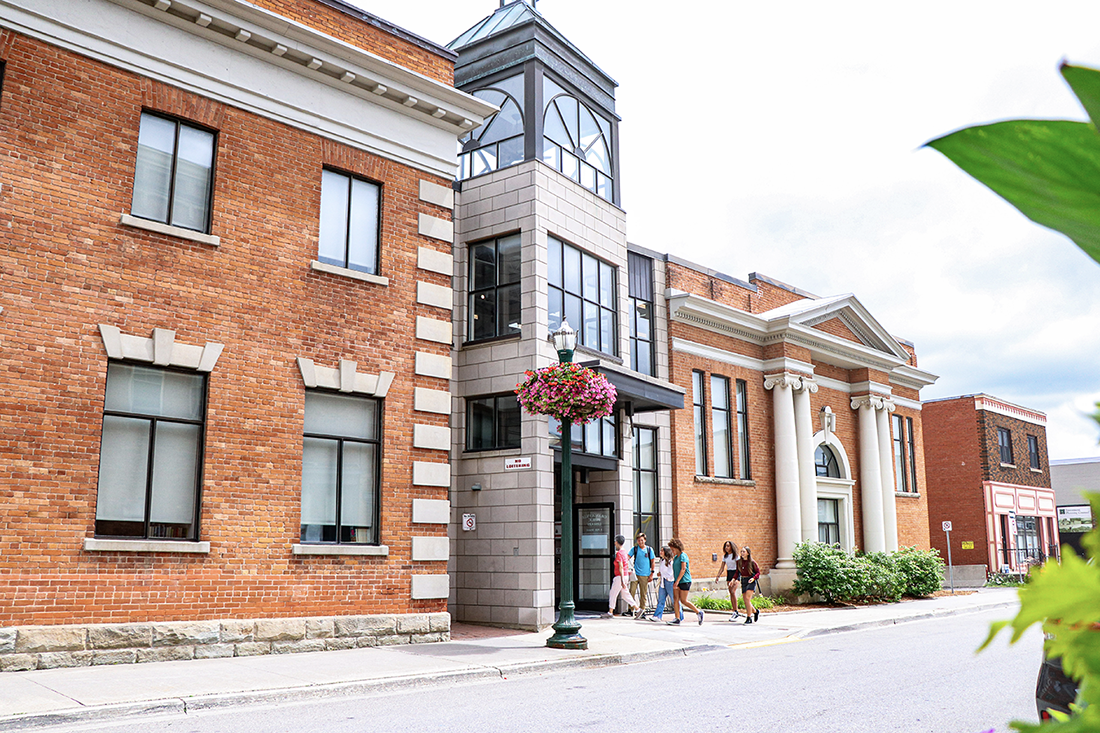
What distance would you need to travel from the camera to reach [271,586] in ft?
42.8

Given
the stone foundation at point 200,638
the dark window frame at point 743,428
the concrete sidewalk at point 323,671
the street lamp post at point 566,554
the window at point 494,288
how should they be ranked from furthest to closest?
1. the dark window frame at point 743,428
2. the window at point 494,288
3. the street lamp post at point 566,554
4. the stone foundation at point 200,638
5. the concrete sidewalk at point 323,671

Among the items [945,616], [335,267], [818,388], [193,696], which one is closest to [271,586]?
[193,696]

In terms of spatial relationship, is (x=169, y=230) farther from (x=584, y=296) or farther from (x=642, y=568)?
(x=642, y=568)

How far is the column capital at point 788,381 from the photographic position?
2725 centimetres

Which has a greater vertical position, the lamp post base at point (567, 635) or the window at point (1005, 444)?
the window at point (1005, 444)

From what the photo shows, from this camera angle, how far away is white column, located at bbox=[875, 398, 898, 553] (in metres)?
30.8

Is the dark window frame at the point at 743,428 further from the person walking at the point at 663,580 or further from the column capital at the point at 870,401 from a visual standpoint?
the column capital at the point at 870,401

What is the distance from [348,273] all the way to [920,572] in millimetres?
21569

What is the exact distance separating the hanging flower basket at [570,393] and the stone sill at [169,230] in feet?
18.0

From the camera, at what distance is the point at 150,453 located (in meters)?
12.3

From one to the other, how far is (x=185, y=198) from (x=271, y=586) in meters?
5.71

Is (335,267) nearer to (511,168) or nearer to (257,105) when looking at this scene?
(257,105)

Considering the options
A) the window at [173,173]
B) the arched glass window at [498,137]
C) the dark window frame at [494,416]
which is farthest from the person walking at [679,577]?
the window at [173,173]

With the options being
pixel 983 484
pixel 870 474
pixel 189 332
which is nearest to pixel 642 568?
pixel 189 332
